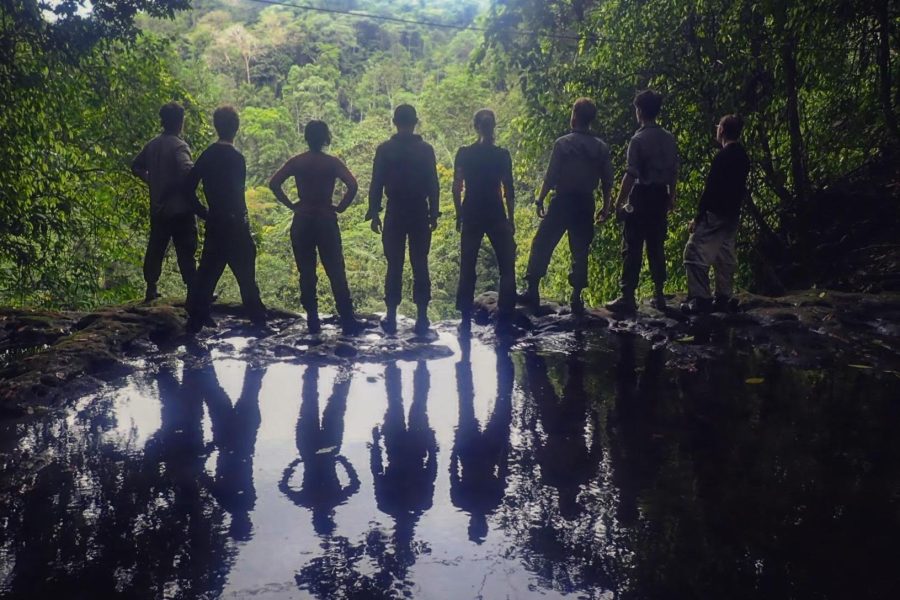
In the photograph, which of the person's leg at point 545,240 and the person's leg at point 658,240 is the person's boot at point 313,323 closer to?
the person's leg at point 545,240

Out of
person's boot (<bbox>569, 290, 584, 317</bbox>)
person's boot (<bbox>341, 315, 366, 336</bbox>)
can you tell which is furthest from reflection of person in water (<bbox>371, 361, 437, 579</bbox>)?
person's boot (<bbox>569, 290, 584, 317</bbox>)

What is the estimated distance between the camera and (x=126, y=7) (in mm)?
8758

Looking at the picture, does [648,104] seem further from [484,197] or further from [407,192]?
[407,192]

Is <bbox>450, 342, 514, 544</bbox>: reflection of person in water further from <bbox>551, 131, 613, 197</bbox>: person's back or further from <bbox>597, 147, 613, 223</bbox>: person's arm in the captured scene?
<bbox>597, 147, 613, 223</bbox>: person's arm

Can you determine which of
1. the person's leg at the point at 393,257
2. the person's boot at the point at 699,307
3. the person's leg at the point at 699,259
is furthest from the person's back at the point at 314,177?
the person's boot at the point at 699,307

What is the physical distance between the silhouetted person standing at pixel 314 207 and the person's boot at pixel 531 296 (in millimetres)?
2120

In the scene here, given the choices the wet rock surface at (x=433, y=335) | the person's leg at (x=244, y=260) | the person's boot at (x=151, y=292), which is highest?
the person's leg at (x=244, y=260)

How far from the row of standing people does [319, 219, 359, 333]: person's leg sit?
14 mm

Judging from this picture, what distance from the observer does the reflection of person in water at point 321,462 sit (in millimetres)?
3725

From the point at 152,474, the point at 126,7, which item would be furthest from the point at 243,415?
the point at 126,7

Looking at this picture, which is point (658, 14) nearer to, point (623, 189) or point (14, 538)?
point (623, 189)

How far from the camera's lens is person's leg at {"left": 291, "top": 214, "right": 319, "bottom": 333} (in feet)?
24.5

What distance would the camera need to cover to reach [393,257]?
767cm

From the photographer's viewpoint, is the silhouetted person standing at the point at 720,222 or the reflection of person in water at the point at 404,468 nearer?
the reflection of person in water at the point at 404,468
